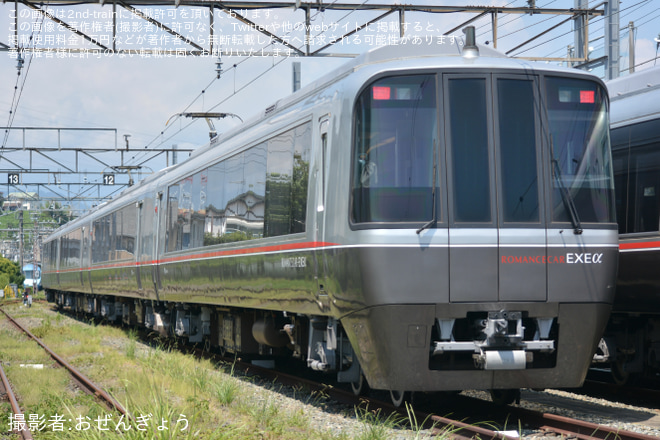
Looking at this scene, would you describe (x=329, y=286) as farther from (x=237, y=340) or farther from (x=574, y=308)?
(x=237, y=340)

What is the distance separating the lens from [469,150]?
8.10 m

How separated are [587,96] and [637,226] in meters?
2.47

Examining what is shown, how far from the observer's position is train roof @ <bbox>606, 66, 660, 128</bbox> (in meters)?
10.2

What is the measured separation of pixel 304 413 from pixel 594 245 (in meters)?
3.22

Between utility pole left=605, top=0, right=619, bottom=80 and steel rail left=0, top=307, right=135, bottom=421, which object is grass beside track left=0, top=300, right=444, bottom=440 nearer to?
steel rail left=0, top=307, right=135, bottom=421

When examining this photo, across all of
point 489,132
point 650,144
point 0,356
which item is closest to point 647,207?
point 650,144

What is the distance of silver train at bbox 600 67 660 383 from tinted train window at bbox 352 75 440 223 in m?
3.29

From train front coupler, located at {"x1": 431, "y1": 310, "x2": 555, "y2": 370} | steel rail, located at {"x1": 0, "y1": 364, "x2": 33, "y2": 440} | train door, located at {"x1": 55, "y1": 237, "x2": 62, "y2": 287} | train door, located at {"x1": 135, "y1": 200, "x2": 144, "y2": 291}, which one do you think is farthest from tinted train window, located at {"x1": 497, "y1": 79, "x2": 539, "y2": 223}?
train door, located at {"x1": 55, "y1": 237, "x2": 62, "y2": 287}

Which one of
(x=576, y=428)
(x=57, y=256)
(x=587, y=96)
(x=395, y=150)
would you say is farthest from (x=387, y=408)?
(x=57, y=256)

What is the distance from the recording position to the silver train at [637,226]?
1003cm

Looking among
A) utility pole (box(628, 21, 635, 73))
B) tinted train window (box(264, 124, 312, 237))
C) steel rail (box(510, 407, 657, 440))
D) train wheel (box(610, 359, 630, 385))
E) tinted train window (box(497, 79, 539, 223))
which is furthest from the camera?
utility pole (box(628, 21, 635, 73))

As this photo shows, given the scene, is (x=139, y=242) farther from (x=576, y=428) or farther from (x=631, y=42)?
(x=631, y=42)

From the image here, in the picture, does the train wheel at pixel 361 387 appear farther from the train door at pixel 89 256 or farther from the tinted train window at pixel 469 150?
the train door at pixel 89 256

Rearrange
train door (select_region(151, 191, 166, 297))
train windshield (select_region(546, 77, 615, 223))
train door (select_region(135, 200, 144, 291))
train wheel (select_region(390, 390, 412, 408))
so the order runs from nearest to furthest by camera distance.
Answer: train windshield (select_region(546, 77, 615, 223)) → train wheel (select_region(390, 390, 412, 408)) → train door (select_region(151, 191, 166, 297)) → train door (select_region(135, 200, 144, 291))
